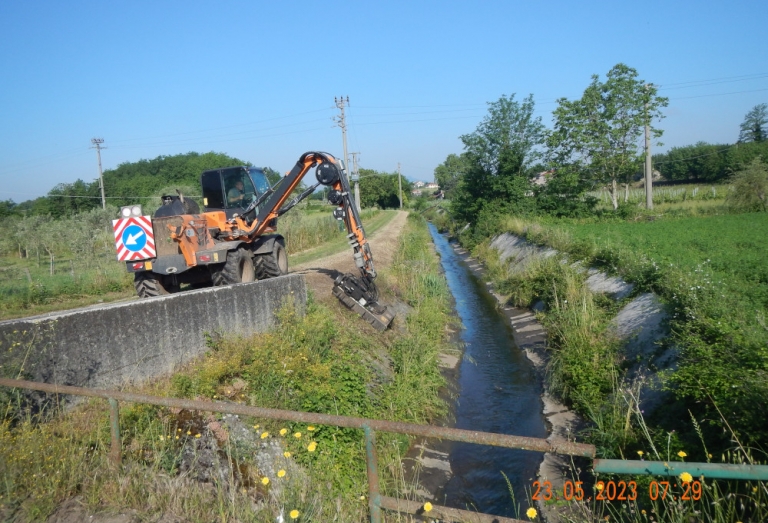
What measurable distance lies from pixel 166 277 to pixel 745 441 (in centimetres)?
931

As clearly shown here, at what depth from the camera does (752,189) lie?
2712 cm

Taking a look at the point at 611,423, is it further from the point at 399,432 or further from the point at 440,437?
the point at 399,432

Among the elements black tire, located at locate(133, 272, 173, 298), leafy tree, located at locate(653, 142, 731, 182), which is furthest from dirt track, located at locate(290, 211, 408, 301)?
leafy tree, located at locate(653, 142, 731, 182)

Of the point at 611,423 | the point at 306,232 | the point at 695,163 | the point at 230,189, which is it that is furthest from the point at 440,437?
the point at 695,163

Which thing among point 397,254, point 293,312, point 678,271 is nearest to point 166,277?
point 293,312

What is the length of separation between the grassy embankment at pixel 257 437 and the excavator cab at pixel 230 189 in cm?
303

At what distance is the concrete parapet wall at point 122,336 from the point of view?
214 inches

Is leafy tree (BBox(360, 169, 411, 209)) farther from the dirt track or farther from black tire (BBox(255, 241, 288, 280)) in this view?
black tire (BBox(255, 241, 288, 280))

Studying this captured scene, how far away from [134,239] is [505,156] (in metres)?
24.8

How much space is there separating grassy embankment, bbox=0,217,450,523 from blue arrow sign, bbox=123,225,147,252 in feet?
8.86

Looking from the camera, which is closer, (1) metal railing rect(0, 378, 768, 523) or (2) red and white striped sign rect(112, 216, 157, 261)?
(1) metal railing rect(0, 378, 768, 523)

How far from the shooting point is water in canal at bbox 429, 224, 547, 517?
6965 millimetres

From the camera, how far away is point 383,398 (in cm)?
870
